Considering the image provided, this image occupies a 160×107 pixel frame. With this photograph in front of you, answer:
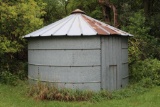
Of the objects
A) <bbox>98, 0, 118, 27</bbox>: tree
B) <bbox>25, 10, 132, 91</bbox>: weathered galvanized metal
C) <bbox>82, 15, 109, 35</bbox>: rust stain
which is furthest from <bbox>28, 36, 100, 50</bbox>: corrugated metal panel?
<bbox>98, 0, 118, 27</bbox>: tree

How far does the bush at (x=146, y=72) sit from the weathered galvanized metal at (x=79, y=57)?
188 cm

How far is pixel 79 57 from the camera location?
10.8 meters

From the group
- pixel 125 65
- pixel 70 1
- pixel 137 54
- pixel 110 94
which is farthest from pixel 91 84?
pixel 70 1

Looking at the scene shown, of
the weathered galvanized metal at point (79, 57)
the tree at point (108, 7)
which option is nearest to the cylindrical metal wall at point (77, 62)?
the weathered galvanized metal at point (79, 57)

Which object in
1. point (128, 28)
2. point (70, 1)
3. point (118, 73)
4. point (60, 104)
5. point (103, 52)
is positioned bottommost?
point (60, 104)

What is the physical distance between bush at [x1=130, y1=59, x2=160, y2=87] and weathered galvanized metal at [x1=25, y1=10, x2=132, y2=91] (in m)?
1.88

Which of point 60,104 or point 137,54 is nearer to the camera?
point 60,104

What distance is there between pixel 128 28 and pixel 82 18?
19.3 feet

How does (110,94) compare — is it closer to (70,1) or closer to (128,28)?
(128,28)

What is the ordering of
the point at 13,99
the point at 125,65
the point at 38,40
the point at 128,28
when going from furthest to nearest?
1. the point at 128,28
2. the point at 125,65
3. the point at 38,40
4. the point at 13,99

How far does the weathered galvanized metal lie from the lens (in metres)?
10.8

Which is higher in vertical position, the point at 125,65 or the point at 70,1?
the point at 70,1

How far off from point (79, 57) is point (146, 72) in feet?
14.1

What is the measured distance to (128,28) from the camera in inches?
686
